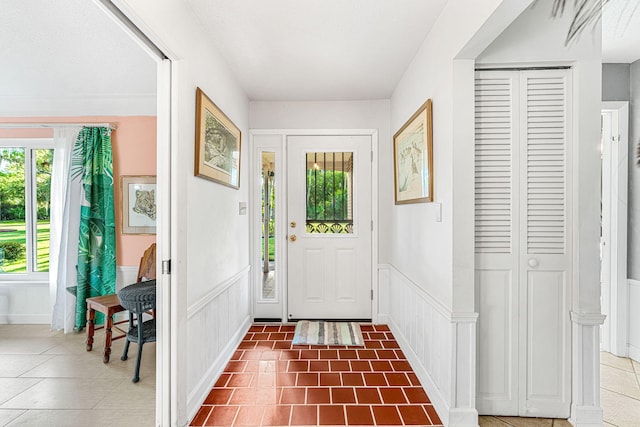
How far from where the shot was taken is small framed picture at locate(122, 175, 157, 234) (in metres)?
3.35

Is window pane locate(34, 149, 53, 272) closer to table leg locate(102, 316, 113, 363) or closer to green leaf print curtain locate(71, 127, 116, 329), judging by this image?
green leaf print curtain locate(71, 127, 116, 329)

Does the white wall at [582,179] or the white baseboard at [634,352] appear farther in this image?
the white baseboard at [634,352]

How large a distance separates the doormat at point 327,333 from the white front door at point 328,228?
14 cm

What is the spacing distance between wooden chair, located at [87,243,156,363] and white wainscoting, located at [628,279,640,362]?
394 cm

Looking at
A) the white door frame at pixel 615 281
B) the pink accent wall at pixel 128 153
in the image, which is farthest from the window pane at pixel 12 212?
the white door frame at pixel 615 281

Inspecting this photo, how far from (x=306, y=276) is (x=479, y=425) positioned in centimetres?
203

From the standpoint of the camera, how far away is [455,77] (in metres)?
1.75

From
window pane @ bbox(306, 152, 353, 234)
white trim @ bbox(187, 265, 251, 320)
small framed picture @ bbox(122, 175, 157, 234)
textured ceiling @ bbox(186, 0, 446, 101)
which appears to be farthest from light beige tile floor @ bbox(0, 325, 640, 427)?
textured ceiling @ bbox(186, 0, 446, 101)

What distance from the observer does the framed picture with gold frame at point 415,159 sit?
2076 millimetres

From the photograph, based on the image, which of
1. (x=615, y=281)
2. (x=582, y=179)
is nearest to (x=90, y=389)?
(x=582, y=179)

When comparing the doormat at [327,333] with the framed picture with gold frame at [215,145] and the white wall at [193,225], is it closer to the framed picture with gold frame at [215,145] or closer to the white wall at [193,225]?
the white wall at [193,225]

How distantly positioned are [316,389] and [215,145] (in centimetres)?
178

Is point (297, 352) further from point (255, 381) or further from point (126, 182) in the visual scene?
point (126, 182)

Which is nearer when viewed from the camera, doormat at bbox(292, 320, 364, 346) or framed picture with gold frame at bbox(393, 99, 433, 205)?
framed picture with gold frame at bbox(393, 99, 433, 205)
